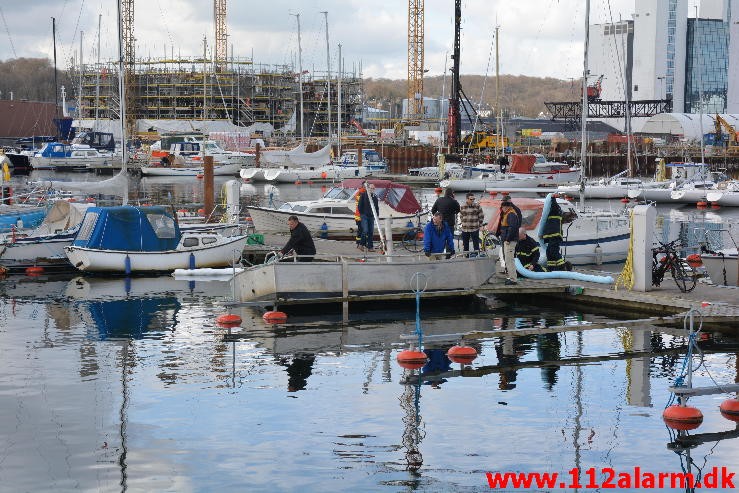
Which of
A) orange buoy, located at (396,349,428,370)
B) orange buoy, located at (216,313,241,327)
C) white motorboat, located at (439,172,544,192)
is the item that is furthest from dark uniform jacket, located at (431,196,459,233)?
white motorboat, located at (439,172,544,192)

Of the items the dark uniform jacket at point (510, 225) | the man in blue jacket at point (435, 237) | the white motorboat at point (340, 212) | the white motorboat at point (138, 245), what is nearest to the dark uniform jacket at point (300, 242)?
the man in blue jacket at point (435, 237)

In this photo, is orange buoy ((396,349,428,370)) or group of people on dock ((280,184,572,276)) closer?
orange buoy ((396,349,428,370))

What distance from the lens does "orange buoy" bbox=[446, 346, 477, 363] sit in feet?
62.6

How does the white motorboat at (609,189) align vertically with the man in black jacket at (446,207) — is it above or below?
below

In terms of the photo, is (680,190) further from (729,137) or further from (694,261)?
(729,137)

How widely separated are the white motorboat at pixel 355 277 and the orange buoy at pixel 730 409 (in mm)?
8542

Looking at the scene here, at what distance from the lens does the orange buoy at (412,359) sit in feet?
60.1

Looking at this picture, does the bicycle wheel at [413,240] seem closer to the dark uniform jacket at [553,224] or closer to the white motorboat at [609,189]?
the dark uniform jacket at [553,224]

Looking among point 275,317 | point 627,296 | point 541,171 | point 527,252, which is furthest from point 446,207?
point 541,171

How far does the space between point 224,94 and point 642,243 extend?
414ft

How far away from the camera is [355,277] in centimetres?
2300

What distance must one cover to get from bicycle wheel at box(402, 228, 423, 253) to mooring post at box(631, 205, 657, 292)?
8718 millimetres

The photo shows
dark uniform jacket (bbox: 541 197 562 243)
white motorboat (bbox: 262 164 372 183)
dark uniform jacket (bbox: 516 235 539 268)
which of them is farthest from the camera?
white motorboat (bbox: 262 164 372 183)

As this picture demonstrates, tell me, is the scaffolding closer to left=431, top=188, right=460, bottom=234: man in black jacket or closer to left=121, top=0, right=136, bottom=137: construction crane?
left=121, top=0, right=136, bottom=137: construction crane
